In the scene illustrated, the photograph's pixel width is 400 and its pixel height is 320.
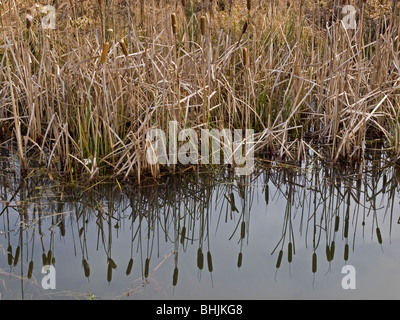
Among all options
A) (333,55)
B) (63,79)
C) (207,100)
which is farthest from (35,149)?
(333,55)

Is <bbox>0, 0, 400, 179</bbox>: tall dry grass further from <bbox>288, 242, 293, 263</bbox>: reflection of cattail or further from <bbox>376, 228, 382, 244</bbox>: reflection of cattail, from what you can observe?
<bbox>288, 242, 293, 263</bbox>: reflection of cattail

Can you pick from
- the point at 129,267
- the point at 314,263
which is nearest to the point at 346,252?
the point at 314,263

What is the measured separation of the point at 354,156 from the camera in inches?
123

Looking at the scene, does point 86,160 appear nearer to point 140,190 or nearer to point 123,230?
point 140,190

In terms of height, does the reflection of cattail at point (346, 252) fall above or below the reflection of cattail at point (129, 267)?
below

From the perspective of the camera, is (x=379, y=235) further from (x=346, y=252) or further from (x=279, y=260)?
(x=279, y=260)

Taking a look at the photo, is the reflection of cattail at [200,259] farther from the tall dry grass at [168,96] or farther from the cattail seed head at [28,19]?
the cattail seed head at [28,19]

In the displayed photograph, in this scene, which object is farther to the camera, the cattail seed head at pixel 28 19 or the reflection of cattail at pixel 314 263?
the cattail seed head at pixel 28 19

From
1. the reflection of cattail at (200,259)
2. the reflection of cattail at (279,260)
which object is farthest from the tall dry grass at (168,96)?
the reflection of cattail at (279,260)

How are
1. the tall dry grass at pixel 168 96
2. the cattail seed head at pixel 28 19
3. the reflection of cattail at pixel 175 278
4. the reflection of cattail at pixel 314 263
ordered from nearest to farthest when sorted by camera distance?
the reflection of cattail at pixel 175 278, the reflection of cattail at pixel 314 263, the cattail seed head at pixel 28 19, the tall dry grass at pixel 168 96

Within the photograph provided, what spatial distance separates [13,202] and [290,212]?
4.46ft

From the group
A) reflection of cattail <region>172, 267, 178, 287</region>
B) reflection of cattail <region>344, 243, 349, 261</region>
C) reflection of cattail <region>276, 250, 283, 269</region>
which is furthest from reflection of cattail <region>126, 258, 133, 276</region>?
reflection of cattail <region>344, 243, 349, 261</region>

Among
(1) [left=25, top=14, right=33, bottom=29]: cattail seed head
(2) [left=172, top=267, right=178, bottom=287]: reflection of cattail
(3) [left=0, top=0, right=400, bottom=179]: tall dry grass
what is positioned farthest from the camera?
(3) [left=0, top=0, right=400, bottom=179]: tall dry grass

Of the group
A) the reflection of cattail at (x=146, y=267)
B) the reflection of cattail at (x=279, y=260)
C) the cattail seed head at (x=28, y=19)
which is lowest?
the reflection of cattail at (x=279, y=260)
